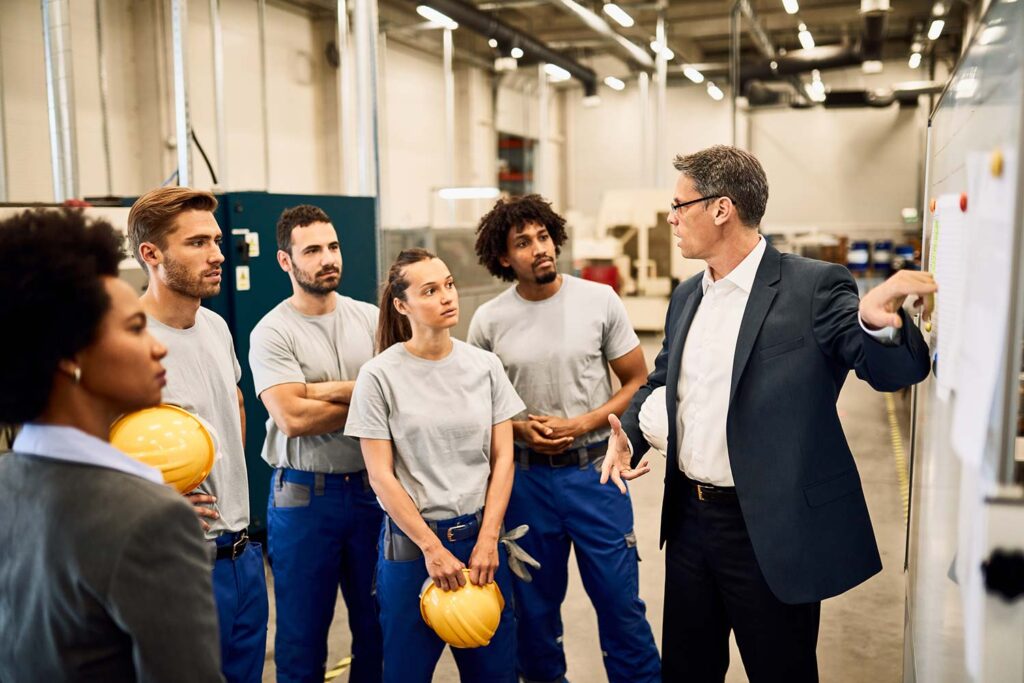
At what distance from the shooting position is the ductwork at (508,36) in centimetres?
965

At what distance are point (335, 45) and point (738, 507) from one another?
1036 cm

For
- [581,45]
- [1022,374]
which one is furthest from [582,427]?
[581,45]

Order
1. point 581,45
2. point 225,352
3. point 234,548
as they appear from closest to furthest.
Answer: point 234,548 → point 225,352 → point 581,45

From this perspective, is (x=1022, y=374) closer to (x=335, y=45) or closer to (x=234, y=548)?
(x=234, y=548)

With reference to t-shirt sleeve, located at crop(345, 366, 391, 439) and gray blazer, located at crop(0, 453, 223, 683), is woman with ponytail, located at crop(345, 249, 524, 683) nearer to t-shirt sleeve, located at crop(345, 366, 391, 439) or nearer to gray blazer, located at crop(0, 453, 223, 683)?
t-shirt sleeve, located at crop(345, 366, 391, 439)

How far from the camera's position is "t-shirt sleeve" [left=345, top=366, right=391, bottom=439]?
2.38m

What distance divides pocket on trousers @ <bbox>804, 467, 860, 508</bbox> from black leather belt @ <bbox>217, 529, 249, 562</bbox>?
4.81 feet

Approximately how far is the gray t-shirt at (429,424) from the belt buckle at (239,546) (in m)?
0.40

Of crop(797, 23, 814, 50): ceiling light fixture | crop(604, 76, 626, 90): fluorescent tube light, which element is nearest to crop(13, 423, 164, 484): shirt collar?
crop(797, 23, 814, 50): ceiling light fixture

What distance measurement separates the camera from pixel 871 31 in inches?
449

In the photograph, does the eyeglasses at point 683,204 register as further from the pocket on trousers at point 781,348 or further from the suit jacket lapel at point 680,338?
the pocket on trousers at point 781,348

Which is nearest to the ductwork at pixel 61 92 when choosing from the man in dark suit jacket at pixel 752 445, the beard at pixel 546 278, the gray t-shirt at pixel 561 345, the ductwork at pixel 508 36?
the gray t-shirt at pixel 561 345

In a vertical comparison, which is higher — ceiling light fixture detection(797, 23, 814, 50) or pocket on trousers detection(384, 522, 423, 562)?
ceiling light fixture detection(797, 23, 814, 50)

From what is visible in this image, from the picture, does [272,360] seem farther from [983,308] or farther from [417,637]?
[983,308]
